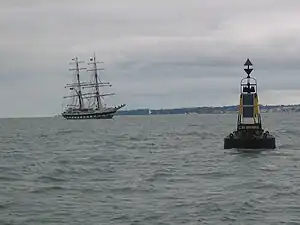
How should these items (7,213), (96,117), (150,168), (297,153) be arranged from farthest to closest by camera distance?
(96,117) < (297,153) < (150,168) < (7,213)

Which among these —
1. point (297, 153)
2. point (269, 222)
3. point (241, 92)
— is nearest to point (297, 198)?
point (269, 222)

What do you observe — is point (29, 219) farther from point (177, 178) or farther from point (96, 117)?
point (96, 117)

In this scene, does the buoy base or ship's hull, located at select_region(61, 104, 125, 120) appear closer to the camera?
the buoy base

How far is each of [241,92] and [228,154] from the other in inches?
153

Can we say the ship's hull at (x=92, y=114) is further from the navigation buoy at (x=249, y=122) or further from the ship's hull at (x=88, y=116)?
the navigation buoy at (x=249, y=122)

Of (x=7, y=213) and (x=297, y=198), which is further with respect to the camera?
(x=297, y=198)

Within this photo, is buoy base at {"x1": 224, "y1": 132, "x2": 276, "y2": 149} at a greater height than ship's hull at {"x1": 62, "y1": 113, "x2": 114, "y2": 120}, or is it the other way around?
ship's hull at {"x1": 62, "y1": 113, "x2": 114, "y2": 120}

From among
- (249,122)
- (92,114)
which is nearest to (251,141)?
(249,122)

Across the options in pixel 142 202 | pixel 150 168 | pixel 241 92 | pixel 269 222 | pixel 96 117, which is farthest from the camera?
pixel 96 117

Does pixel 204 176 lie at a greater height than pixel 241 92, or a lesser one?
lesser

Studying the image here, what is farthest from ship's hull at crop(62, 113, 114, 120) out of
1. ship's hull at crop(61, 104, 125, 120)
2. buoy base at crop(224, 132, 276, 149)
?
buoy base at crop(224, 132, 276, 149)

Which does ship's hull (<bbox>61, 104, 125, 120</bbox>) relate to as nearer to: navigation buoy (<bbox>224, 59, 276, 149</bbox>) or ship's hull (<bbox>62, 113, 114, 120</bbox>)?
ship's hull (<bbox>62, 113, 114, 120</bbox>)

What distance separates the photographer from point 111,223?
58.9ft

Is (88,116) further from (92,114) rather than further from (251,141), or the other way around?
(251,141)
